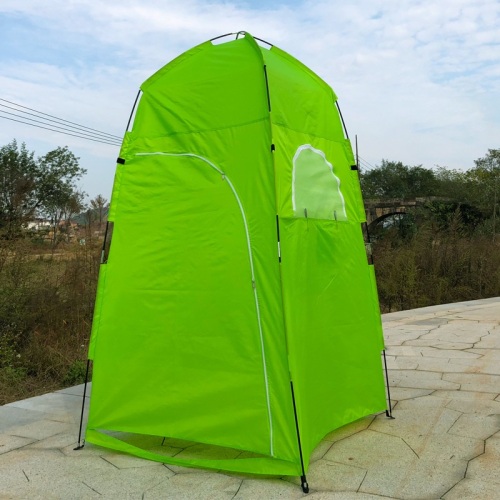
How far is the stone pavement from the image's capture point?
2.58 metres

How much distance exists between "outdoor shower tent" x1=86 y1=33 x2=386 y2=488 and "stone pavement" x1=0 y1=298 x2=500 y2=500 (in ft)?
0.43

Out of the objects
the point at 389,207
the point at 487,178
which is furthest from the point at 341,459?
the point at 487,178

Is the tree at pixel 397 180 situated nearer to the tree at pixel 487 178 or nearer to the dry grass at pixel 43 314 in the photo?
the tree at pixel 487 178

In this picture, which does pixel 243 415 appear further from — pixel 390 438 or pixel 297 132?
pixel 297 132

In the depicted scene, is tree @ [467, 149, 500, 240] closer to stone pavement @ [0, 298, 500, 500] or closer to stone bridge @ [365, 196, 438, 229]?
stone bridge @ [365, 196, 438, 229]

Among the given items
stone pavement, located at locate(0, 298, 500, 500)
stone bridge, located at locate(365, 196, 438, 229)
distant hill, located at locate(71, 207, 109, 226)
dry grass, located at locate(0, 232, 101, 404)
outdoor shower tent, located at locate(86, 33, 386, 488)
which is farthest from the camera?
stone bridge, located at locate(365, 196, 438, 229)

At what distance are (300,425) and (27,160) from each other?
27.5 meters

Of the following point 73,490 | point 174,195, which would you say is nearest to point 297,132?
point 174,195

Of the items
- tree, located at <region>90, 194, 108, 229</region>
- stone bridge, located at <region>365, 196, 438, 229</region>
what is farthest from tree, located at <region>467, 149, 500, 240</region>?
tree, located at <region>90, 194, 108, 229</region>

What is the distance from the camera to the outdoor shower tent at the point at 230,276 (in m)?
2.78

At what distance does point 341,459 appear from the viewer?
2.95 meters

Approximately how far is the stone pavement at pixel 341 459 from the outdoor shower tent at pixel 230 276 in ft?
0.43

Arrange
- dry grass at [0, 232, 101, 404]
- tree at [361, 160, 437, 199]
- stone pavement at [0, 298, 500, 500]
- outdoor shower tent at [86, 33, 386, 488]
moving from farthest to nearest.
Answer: tree at [361, 160, 437, 199] → dry grass at [0, 232, 101, 404] → outdoor shower tent at [86, 33, 386, 488] → stone pavement at [0, 298, 500, 500]

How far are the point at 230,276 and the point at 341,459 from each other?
115cm
